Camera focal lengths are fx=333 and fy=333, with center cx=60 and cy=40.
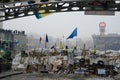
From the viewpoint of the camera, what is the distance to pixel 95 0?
2722 centimetres

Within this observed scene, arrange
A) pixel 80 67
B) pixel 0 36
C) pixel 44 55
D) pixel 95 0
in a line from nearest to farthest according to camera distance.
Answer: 1. pixel 95 0
2. pixel 80 67
3. pixel 44 55
4. pixel 0 36

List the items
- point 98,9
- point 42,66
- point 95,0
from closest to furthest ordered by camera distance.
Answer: point 95,0
point 98,9
point 42,66

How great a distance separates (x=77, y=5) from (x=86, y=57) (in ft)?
46.4

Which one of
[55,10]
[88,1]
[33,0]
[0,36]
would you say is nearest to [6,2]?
[33,0]

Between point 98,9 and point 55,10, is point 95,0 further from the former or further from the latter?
point 55,10

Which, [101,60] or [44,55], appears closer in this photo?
[101,60]

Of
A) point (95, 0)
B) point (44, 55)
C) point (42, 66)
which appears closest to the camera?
point (95, 0)

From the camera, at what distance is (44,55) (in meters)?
45.7

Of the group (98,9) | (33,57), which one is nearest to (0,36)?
(33,57)

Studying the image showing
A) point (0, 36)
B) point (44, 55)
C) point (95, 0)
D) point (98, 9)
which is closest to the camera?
point (95, 0)

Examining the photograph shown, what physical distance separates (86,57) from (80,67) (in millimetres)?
4413

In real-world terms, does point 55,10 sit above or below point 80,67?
above

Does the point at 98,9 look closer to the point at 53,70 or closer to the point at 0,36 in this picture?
the point at 53,70

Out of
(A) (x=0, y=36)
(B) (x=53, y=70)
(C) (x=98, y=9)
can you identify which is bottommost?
(B) (x=53, y=70)
